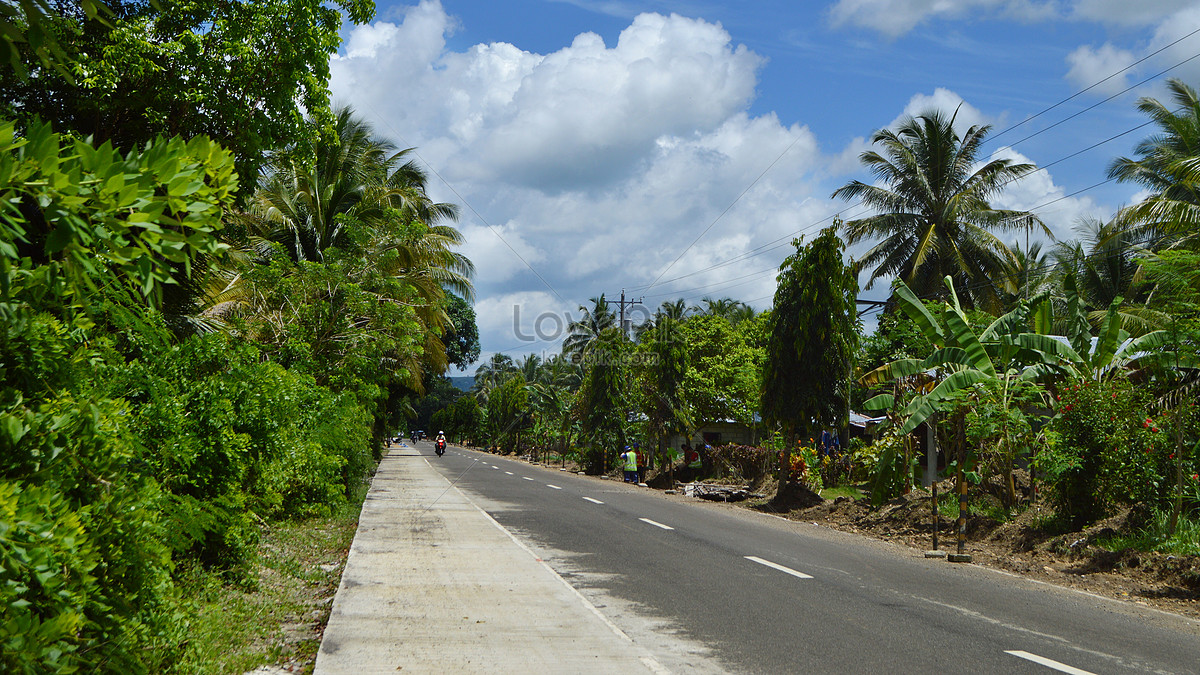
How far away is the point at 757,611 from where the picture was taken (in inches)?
304

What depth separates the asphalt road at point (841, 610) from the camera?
20.5ft

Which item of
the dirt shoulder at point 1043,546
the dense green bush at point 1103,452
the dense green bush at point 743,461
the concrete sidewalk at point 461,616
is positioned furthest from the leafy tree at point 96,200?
the dense green bush at point 743,461

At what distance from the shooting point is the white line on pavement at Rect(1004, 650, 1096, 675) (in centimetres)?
595

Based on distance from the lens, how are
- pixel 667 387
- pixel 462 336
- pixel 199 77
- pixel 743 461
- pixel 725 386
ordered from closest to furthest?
pixel 199 77 < pixel 743 461 < pixel 667 387 < pixel 725 386 < pixel 462 336

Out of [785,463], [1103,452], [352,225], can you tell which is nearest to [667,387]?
[785,463]

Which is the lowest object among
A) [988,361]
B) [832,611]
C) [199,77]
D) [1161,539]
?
[832,611]

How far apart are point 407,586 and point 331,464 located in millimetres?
5616

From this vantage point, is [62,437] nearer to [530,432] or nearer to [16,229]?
[16,229]

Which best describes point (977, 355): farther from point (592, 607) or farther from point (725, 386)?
point (725, 386)

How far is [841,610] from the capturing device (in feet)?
25.8

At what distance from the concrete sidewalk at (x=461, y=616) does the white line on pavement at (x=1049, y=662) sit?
2.92m

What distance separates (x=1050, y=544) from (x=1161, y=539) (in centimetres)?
164

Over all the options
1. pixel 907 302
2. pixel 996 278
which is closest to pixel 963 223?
pixel 996 278

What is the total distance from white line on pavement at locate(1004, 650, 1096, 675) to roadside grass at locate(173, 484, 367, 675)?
5254 millimetres
